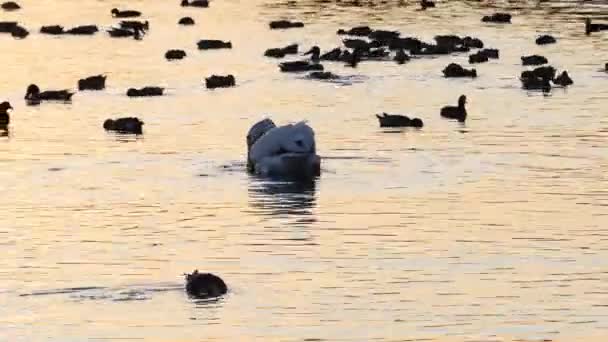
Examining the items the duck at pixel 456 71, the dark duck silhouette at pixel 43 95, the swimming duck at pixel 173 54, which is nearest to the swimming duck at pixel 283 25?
the swimming duck at pixel 173 54

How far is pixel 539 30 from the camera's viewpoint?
70.6m

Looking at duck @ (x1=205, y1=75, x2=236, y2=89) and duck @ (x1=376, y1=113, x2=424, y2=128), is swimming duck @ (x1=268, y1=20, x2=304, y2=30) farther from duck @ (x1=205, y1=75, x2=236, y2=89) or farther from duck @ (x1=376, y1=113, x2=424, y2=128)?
duck @ (x1=376, y1=113, x2=424, y2=128)

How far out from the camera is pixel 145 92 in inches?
2030

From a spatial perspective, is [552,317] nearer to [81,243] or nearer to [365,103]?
[81,243]

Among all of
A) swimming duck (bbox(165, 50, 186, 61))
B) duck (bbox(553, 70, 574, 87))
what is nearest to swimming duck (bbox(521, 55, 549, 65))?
duck (bbox(553, 70, 574, 87))

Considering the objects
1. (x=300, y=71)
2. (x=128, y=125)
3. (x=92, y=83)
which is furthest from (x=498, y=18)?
(x=128, y=125)

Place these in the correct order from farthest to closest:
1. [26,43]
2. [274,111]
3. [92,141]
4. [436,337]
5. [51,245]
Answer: [26,43] < [274,111] < [92,141] < [51,245] < [436,337]

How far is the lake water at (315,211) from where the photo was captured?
25172mm

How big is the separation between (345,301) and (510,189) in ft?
33.7

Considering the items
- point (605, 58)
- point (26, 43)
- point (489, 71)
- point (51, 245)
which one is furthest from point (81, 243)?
point (26, 43)

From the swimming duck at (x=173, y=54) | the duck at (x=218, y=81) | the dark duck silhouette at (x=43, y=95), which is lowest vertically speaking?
the swimming duck at (x=173, y=54)

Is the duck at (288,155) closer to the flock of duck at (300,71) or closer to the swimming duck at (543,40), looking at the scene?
the flock of duck at (300,71)

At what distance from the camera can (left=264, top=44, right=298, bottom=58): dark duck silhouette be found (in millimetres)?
61469

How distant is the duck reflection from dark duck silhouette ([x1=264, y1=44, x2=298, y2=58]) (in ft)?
79.2
